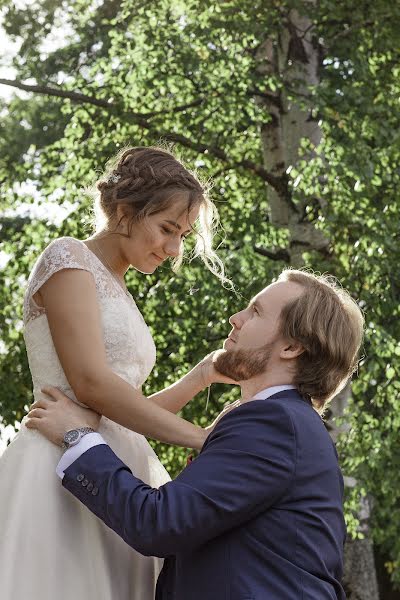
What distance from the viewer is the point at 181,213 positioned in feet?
11.3

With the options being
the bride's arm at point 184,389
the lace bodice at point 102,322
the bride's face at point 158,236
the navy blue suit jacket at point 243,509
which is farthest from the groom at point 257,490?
the bride's arm at point 184,389

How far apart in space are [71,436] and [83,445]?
60 mm

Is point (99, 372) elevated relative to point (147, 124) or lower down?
lower down

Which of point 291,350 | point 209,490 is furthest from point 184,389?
point 209,490

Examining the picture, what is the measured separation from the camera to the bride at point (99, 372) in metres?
2.97

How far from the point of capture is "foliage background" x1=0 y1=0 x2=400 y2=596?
9.05 meters

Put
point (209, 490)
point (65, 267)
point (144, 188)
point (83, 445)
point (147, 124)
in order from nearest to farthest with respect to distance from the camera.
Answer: point (209, 490)
point (83, 445)
point (65, 267)
point (144, 188)
point (147, 124)

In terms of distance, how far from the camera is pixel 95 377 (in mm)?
3061

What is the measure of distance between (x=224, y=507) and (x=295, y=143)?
8002 millimetres

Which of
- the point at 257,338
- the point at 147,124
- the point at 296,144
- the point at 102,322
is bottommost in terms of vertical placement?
the point at 257,338

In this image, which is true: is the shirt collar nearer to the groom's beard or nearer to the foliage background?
the groom's beard

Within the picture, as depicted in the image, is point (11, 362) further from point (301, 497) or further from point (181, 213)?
point (301, 497)

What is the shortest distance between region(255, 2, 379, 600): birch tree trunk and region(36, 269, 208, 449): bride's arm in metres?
6.40

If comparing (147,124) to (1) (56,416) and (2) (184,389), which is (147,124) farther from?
(1) (56,416)
